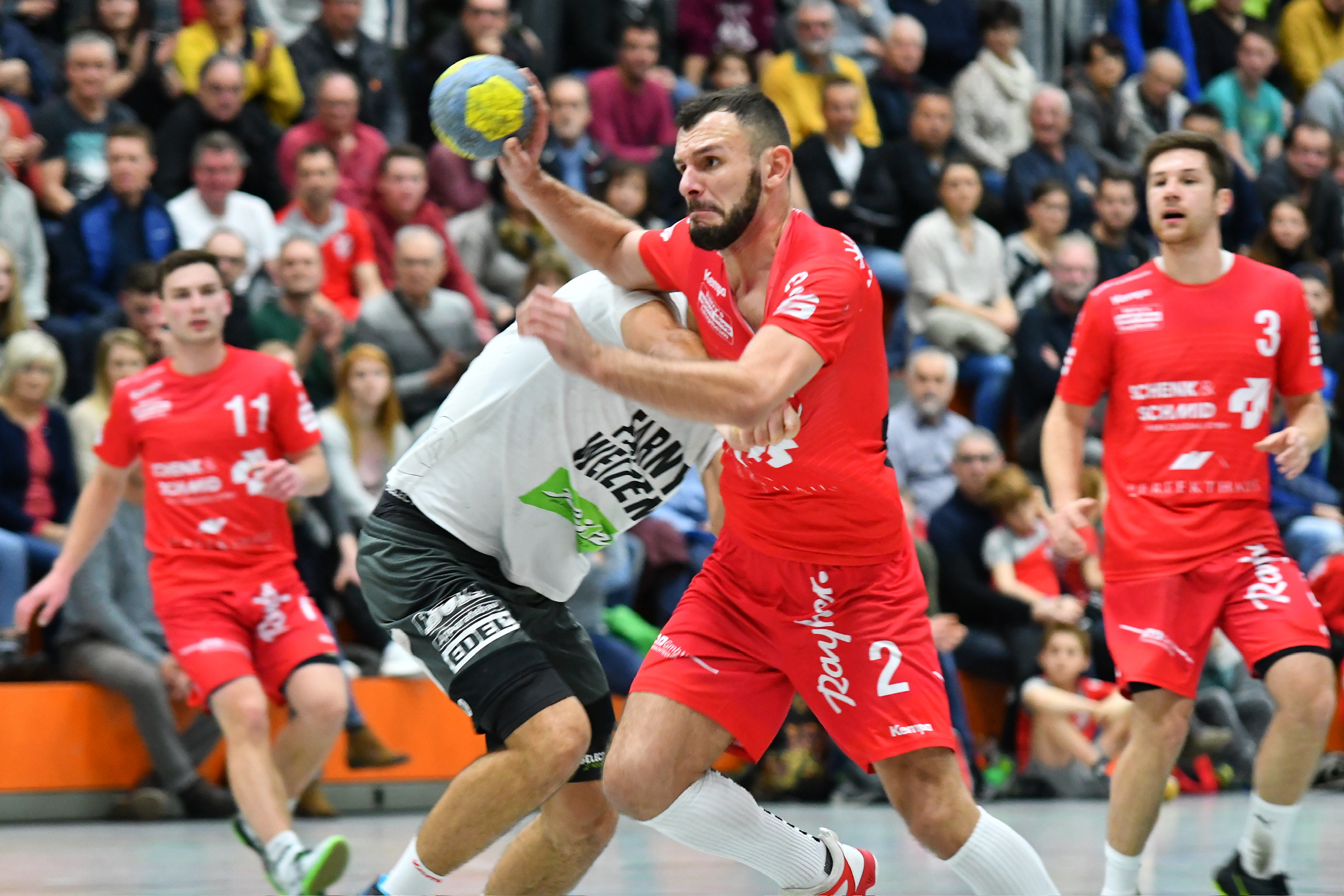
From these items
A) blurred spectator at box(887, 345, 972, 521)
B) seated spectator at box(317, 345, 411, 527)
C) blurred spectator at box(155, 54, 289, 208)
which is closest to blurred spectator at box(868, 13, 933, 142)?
blurred spectator at box(887, 345, 972, 521)

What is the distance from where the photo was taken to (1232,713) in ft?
32.9

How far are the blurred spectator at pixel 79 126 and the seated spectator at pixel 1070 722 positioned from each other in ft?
19.5

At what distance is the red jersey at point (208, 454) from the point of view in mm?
6500

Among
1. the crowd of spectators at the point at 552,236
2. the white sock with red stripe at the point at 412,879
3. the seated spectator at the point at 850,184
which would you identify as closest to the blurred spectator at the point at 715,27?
the crowd of spectators at the point at 552,236

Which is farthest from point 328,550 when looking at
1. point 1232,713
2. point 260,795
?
point 1232,713

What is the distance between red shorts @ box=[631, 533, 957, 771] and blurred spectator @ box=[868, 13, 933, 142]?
9.15 metres

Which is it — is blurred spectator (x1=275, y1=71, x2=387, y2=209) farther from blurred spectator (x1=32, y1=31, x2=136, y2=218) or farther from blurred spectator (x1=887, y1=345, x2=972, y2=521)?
blurred spectator (x1=887, y1=345, x2=972, y2=521)

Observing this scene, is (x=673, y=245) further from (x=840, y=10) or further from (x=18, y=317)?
(x=840, y=10)

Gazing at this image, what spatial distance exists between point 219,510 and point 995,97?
850 cm

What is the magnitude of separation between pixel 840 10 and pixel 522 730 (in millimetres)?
10527

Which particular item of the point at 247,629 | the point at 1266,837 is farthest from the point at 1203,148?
the point at 247,629

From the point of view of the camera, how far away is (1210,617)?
5562 mm

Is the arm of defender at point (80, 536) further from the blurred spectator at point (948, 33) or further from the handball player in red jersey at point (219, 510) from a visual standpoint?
the blurred spectator at point (948, 33)

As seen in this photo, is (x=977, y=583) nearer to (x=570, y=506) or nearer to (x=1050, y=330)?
(x=1050, y=330)
